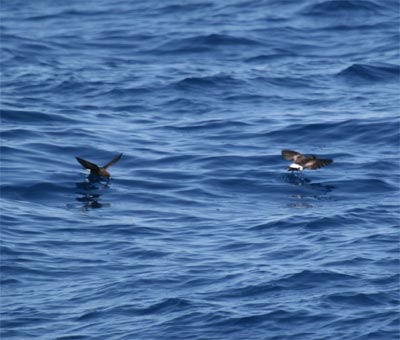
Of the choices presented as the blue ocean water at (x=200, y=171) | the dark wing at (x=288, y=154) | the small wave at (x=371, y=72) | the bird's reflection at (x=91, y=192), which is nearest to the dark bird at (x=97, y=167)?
the bird's reflection at (x=91, y=192)

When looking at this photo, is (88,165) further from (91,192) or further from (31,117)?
(31,117)

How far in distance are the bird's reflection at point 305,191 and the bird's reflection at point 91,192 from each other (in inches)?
134

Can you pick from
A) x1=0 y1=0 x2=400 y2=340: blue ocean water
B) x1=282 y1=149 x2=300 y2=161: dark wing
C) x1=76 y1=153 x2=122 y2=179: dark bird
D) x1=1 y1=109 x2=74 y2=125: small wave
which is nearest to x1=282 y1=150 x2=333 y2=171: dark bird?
x1=282 y1=149 x2=300 y2=161: dark wing

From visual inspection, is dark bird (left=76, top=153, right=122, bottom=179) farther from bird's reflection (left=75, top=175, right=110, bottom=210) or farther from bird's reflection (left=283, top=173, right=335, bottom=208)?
bird's reflection (left=283, top=173, right=335, bottom=208)

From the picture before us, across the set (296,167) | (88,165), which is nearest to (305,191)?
(296,167)

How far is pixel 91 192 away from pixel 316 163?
425cm

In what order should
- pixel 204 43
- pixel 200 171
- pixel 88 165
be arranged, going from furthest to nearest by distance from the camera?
pixel 204 43 → pixel 200 171 → pixel 88 165

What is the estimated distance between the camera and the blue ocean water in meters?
15.8

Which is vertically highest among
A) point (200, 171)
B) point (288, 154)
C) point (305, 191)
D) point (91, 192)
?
point (288, 154)

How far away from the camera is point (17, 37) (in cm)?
3388

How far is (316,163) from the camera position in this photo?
859 inches

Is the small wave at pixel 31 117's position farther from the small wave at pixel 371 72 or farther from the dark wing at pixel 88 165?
the small wave at pixel 371 72

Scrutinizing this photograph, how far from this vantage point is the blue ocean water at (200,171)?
15758 millimetres

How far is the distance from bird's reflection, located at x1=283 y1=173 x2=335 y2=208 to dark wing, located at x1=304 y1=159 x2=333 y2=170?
359 millimetres
